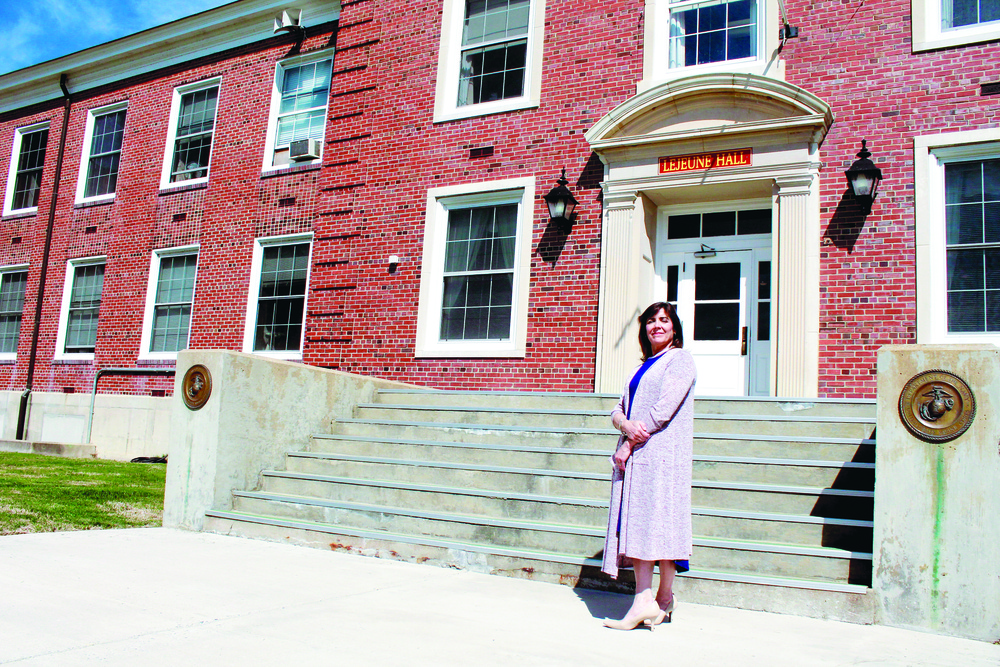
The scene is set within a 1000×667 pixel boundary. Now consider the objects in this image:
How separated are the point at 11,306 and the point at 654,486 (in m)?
16.9

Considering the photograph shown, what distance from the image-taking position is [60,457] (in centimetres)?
1307

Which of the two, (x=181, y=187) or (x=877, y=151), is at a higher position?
(x=181, y=187)

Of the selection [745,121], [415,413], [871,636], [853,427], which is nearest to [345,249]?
[415,413]

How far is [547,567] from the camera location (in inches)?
205

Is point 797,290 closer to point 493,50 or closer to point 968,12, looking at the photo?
point 968,12

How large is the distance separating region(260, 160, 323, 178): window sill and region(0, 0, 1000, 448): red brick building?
0.17 feet

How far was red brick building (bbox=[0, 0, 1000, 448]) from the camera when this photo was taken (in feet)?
28.2

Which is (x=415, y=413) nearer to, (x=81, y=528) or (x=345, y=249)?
(x=81, y=528)

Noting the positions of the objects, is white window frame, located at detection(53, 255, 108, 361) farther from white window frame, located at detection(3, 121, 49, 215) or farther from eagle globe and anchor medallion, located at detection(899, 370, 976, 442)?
eagle globe and anchor medallion, located at detection(899, 370, 976, 442)

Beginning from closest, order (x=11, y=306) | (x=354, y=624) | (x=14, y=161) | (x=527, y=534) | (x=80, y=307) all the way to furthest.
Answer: (x=354, y=624)
(x=527, y=534)
(x=80, y=307)
(x=11, y=306)
(x=14, y=161)

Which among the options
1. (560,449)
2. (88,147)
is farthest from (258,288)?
(560,449)

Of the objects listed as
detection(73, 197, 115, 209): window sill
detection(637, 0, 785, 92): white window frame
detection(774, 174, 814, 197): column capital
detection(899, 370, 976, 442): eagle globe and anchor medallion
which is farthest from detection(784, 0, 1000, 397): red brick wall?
detection(73, 197, 115, 209): window sill

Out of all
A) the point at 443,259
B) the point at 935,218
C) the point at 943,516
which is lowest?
the point at 943,516

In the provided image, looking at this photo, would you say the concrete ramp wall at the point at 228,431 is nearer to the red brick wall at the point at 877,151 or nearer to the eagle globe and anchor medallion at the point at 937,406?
the eagle globe and anchor medallion at the point at 937,406
